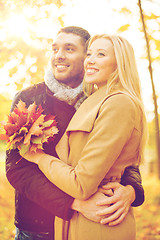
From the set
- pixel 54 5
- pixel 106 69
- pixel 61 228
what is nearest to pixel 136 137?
pixel 106 69

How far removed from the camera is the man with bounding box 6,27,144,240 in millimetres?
2229

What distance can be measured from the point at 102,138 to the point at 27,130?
1.82 feet

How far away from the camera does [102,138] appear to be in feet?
6.80

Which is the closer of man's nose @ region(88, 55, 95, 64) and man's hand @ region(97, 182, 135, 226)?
man's hand @ region(97, 182, 135, 226)

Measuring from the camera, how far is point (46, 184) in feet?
7.69

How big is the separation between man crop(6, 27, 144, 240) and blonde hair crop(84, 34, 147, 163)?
17.0 inches

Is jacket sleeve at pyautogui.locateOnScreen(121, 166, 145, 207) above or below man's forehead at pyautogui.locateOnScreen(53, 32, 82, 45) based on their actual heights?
below

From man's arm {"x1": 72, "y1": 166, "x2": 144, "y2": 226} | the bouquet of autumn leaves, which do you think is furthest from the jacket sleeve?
the bouquet of autumn leaves

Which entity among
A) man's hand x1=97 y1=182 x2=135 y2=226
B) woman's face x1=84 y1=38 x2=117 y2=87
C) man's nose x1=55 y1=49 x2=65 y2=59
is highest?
man's nose x1=55 y1=49 x2=65 y2=59

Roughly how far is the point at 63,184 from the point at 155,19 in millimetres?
4936

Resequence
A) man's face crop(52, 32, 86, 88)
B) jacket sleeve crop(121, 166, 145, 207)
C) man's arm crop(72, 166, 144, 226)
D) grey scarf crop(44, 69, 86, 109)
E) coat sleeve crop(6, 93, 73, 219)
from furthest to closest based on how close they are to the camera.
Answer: man's face crop(52, 32, 86, 88) → grey scarf crop(44, 69, 86, 109) → jacket sleeve crop(121, 166, 145, 207) → coat sleeve crop(6, 93, 73, 219) → man's arm crop(72, 166, 144, 226)

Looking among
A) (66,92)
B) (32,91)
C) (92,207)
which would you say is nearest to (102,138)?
(92,207)

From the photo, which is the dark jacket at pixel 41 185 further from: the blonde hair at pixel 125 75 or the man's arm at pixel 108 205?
the blonde hair at pixel 125 75

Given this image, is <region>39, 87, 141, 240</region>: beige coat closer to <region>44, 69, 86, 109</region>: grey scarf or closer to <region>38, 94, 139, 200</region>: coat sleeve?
<region>38, 94, 139, 200</region>: coat sleeve
